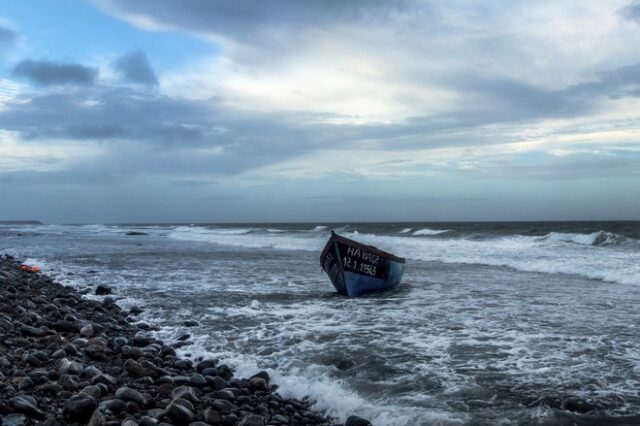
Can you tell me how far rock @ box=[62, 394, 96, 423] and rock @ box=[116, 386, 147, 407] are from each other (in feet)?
1.52

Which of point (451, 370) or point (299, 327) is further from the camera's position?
point (299, 327)

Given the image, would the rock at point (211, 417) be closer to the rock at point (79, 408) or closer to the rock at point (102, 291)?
the rock at point (79, 408)

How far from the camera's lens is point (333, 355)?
718cm

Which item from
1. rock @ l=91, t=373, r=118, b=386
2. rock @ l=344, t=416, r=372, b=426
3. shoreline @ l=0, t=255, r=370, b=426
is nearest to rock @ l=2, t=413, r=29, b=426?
shoreline @ l=0, t=255, r=370, b=426

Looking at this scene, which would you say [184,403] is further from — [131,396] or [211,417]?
[131,396]

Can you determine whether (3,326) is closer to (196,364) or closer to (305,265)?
(196,364)

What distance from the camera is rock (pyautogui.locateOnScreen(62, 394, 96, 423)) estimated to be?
429 cm

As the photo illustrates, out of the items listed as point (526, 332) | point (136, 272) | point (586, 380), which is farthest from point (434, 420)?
point (136, 272)

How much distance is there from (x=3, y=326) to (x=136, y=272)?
37.1 ft

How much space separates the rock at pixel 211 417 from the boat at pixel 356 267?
909cm

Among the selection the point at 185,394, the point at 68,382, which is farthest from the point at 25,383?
the point at 185,394

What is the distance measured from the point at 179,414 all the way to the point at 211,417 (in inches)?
11.8

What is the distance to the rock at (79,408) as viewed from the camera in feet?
14.1

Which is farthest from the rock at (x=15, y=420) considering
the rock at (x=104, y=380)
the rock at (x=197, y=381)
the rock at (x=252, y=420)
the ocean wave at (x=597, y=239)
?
the ocean wave at (x=597, y=239)
